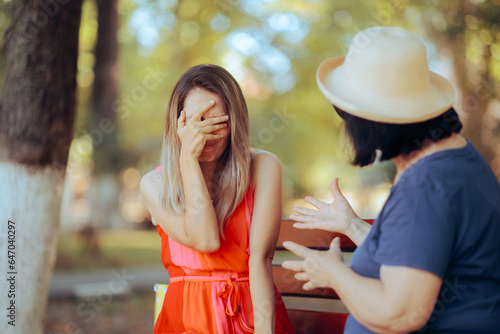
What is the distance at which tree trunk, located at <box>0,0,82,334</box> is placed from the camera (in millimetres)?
3842

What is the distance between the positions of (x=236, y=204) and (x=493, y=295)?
1237mm

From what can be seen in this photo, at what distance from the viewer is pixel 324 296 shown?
294 centimetres

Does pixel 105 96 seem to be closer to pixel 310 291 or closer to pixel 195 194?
pixel 310 291

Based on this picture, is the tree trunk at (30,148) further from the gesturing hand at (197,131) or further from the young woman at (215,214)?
the gesturing hand at (197,131)

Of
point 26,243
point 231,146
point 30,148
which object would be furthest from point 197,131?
point 26,243

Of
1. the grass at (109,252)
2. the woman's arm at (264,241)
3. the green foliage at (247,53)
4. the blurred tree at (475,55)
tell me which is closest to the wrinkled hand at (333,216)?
the woman's arm at (264,241)

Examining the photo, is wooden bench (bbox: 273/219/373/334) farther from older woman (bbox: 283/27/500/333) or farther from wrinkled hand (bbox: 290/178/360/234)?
older woman (bbox: 283/27/500/333)

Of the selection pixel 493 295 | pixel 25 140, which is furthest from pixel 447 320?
pixel 25 140

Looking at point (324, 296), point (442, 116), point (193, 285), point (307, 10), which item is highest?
point (307, 10)

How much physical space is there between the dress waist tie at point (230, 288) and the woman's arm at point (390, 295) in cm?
83

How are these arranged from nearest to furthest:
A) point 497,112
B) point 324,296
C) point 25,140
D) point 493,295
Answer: point 493,295
point 324,296
point 25,140
point 497,112

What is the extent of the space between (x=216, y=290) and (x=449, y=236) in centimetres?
128

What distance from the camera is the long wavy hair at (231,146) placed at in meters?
2.57

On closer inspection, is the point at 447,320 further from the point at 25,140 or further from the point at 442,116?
the point at 25,140
